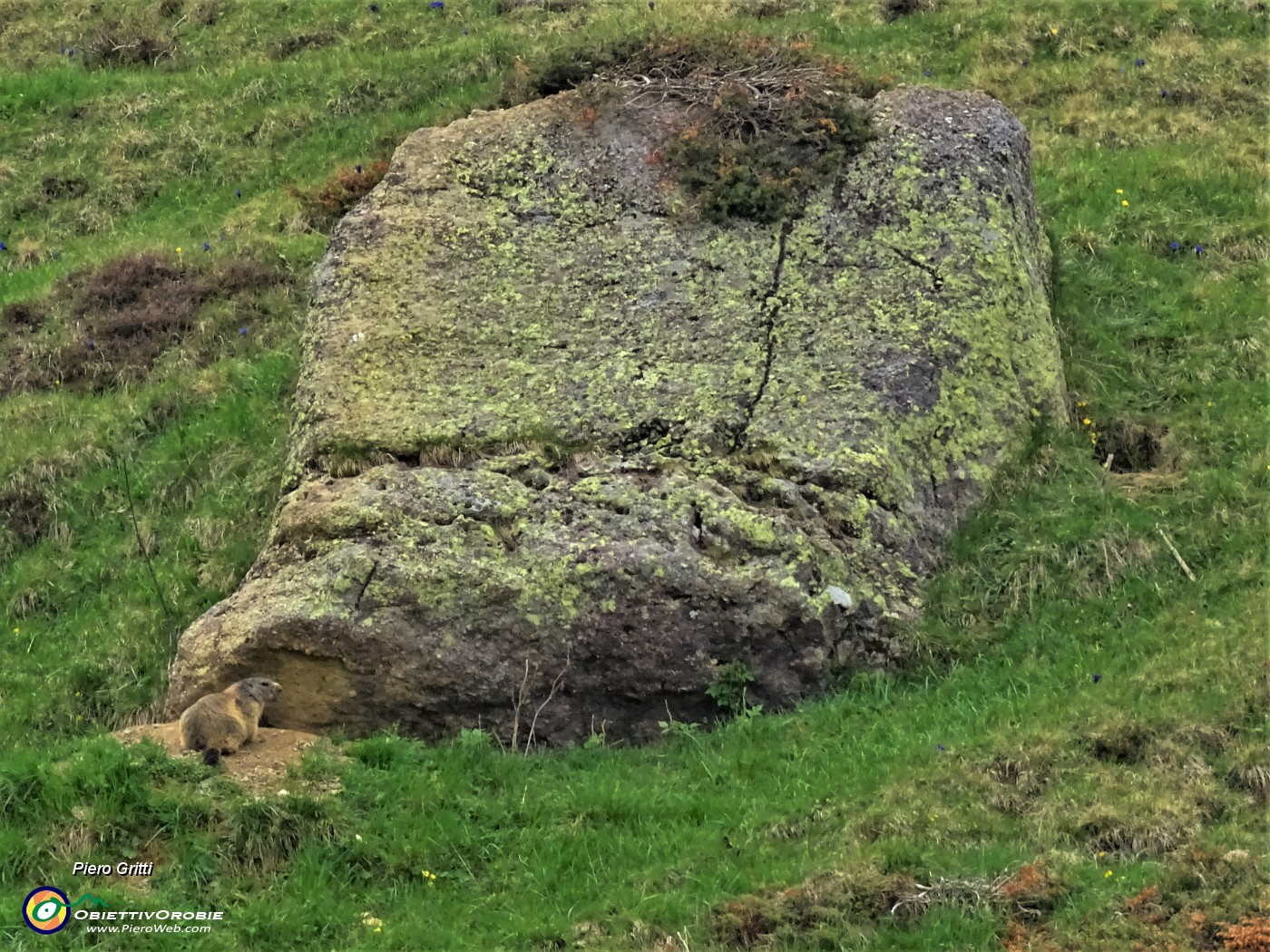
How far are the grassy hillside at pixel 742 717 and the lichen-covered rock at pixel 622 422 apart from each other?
61 centimetres

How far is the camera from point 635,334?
1185cm

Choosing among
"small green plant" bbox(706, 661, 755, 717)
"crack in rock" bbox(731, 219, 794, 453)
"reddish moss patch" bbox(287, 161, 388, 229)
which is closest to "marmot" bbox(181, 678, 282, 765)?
"small green plant" bbox(706, 661, 755, 717)

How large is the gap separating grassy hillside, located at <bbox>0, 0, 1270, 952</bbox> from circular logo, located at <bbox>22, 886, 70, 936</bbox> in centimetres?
10

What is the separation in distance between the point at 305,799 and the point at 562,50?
30.1 ft

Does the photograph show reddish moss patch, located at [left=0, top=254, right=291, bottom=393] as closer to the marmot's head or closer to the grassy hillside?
the grassy hillside

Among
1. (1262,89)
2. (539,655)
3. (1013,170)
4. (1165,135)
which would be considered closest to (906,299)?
(1013,170)

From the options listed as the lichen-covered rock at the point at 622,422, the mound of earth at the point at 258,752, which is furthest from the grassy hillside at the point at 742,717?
the lichen-covered rock at the point at 622,422

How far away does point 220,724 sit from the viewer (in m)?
8.85

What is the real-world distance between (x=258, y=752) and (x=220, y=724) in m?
0.34

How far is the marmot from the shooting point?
8797 millimetres

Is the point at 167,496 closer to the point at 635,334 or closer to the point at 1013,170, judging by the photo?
the point at 635,334

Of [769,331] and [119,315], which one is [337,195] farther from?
[769,331]

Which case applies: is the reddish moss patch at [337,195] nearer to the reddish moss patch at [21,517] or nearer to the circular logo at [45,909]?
the reddish moss patch at [21,517]

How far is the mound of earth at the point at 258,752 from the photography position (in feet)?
28.0
